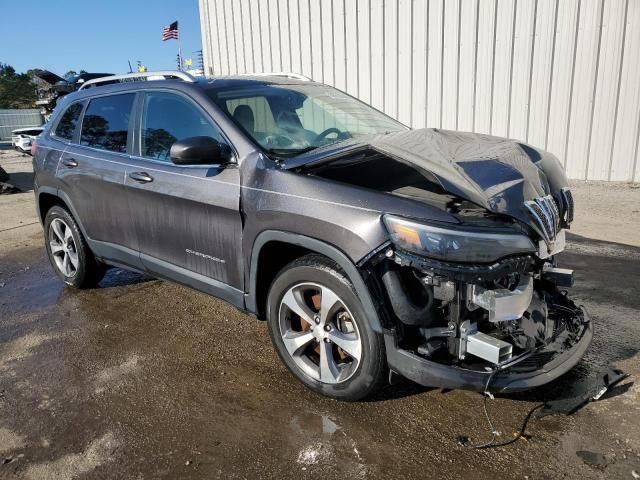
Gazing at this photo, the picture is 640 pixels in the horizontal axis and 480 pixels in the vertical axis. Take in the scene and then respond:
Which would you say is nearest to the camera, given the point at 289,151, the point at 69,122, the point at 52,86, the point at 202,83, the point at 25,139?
the point at 289,151

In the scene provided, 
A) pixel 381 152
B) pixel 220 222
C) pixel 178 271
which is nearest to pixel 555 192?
pixel 381 152

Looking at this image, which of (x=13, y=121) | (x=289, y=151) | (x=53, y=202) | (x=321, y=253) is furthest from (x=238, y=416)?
(x=13, y=121)

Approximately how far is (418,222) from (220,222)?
142 cm

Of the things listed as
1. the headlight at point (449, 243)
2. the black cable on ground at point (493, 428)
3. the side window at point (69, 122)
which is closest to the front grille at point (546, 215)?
the headlight at point (449, 243)

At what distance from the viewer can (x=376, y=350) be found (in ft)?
8.99

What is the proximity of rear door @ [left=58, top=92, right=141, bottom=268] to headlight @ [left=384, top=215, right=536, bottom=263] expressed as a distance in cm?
248

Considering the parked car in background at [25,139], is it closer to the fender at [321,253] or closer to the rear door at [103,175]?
the rear door at [103,175]

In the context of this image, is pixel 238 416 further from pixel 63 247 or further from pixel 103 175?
pixel 63 247

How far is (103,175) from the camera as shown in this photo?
4332mm

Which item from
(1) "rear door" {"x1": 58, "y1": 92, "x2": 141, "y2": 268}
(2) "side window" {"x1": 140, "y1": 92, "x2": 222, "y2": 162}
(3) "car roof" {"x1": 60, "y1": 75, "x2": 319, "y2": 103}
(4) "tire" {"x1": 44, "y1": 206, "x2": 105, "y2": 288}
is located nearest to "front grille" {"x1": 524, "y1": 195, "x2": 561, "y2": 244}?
(2) "side window" {"x1": 140, "y1": 92, "x2": 222, "y2": 162}

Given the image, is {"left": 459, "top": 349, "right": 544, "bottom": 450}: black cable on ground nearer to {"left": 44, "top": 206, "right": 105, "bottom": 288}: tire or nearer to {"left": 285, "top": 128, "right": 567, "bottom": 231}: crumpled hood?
{"left": 285, "top": 128, "right": 567, "bottom": 231}: crumpled hood

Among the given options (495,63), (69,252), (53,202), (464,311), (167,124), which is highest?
(495,63)

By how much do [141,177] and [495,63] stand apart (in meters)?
7.38

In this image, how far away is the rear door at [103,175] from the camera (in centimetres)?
423
